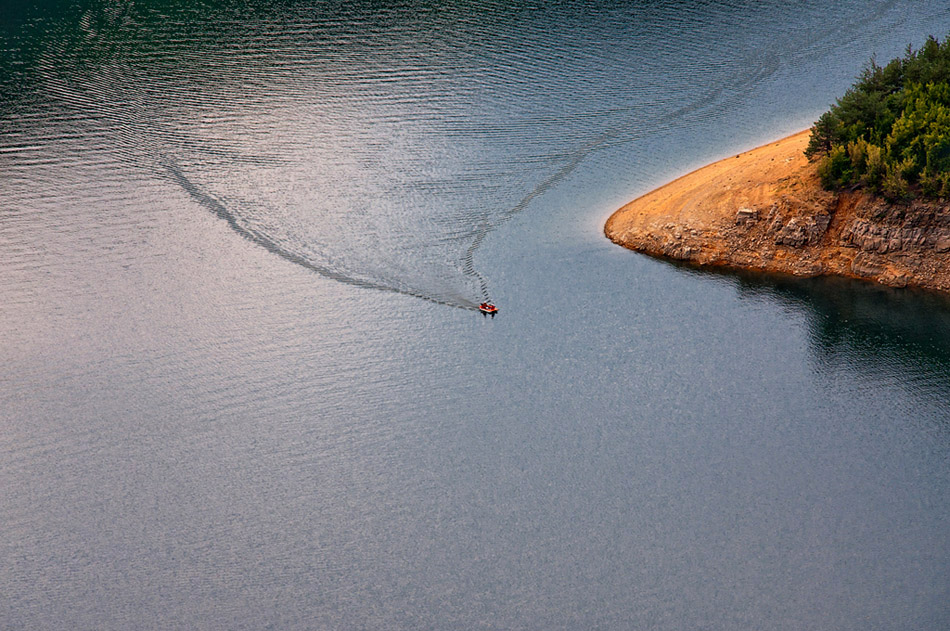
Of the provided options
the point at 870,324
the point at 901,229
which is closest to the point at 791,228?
the point at 901,229

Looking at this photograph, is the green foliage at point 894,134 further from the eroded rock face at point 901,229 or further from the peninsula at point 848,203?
the eroded rock face at point 901,229

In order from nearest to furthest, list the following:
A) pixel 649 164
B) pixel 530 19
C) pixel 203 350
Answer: pixel 203 350 < pixel 649 164 < pixel 530 19

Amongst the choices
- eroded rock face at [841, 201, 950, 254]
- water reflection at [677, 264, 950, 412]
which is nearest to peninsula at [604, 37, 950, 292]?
eroded rock face at [841, 201, 950, 254]

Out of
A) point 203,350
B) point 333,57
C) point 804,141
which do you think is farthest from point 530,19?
point 203,350

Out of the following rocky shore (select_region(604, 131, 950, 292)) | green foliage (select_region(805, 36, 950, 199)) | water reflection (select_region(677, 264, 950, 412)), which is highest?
green foliage (select_region(805, 36, 950, 199))

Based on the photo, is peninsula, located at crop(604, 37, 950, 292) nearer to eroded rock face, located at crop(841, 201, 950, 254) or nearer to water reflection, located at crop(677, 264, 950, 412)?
eroded rock face, located at crop(841, 201, 950, 254)

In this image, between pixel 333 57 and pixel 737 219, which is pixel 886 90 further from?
pixel 333 57

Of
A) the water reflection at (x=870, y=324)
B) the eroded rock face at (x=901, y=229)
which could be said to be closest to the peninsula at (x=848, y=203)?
the eroded rock face at (x=901, y=229)

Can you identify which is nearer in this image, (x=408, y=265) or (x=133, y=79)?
(x=408, y=265)
